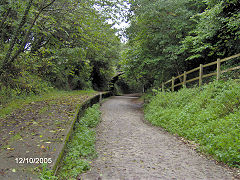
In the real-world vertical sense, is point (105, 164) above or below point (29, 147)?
below

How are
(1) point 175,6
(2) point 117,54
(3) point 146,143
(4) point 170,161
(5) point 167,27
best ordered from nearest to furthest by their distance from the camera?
(4) point 170,161, (3) point 146,143, (1) point 175,6, (5) point 167,27, (2) point 117,54

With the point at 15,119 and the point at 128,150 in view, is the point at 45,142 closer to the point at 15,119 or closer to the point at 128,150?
the point at 128,150

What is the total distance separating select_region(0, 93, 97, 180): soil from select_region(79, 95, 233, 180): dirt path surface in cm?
100

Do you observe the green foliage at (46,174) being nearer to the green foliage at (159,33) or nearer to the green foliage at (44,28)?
the green foliage at (44,28)

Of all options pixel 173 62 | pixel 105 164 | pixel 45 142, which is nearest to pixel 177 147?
pixel 105 164

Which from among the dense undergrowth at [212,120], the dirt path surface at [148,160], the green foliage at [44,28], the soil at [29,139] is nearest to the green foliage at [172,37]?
the dense undergrowth at [212,120]

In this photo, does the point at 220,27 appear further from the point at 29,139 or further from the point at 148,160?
the point at 29,139

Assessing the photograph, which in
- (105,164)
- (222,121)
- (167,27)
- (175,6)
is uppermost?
(175,6)

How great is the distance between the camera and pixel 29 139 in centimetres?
464

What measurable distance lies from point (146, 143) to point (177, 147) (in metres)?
0.94

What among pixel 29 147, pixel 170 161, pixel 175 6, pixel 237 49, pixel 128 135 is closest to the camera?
pixel 29 147

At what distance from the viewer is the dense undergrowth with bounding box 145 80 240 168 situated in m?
4.53

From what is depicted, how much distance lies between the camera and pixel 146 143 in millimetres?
5930
